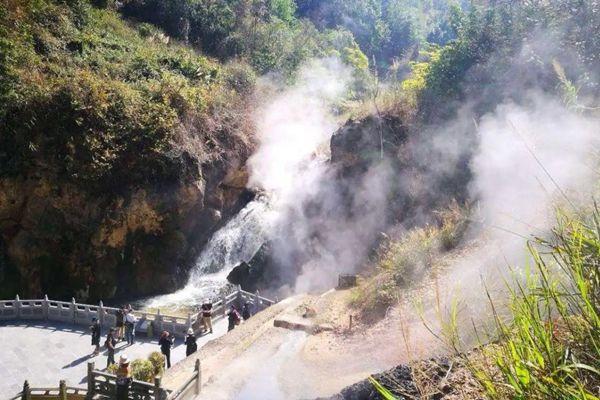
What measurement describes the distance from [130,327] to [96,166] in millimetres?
9662

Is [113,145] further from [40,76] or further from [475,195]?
[475,195]

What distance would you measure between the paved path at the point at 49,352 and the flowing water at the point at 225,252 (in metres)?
5.74

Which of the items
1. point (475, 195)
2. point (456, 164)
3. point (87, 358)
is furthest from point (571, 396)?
point (456, 164)

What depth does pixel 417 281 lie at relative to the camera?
12.0 meters

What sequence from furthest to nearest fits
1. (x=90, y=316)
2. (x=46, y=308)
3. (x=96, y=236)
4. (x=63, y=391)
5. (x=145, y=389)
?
(x=96, y=236), (x=46, y=308), (x=90, y=316), (x=63, y=391), (x=145, y=389)

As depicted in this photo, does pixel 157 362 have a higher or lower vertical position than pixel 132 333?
higher

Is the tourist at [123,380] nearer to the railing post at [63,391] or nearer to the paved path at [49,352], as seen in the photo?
the railing post at [63,391]

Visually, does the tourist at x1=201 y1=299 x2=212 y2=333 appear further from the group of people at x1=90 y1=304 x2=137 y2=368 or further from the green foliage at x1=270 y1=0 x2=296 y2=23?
the green foliage at x1=270 y1=0 x2=296 y2=23

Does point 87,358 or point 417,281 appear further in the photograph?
point 87,358

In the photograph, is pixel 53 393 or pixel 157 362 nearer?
pixel 53 393

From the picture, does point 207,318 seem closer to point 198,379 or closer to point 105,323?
point 105,323

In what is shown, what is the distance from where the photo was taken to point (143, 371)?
10.9 meters

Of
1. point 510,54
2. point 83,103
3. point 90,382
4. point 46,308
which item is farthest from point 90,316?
point 510,54

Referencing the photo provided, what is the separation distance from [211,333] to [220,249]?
8852mm
